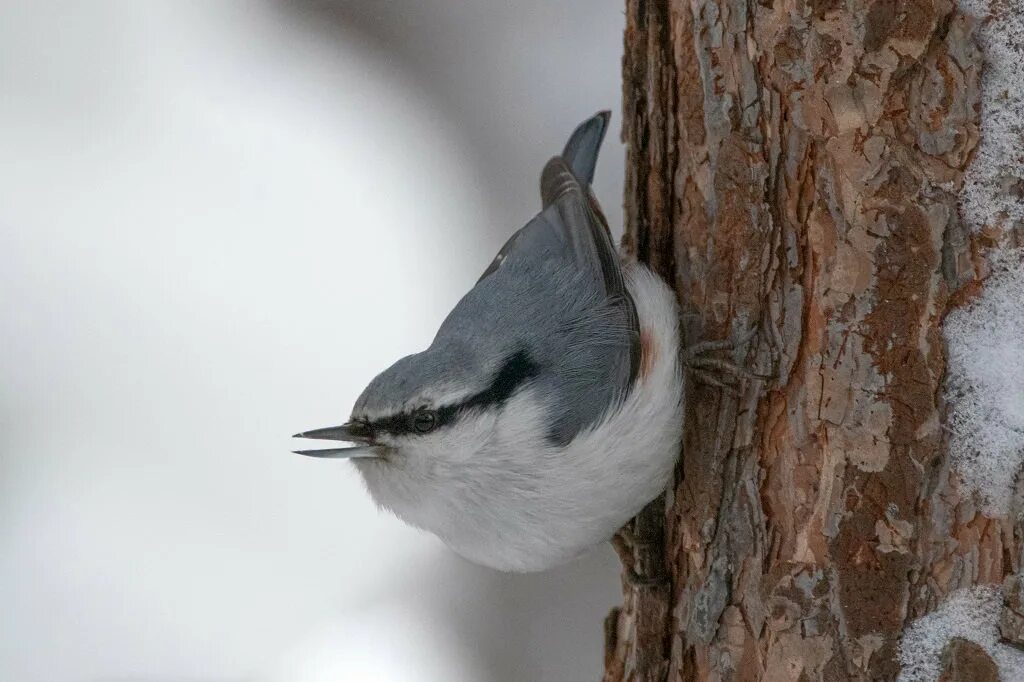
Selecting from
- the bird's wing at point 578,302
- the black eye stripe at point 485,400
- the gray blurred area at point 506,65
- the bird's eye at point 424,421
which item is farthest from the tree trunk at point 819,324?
the gray blurred area at point 506,65

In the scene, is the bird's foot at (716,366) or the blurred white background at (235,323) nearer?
the bird's foot at (716,366)

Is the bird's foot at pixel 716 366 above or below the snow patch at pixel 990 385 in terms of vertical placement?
above

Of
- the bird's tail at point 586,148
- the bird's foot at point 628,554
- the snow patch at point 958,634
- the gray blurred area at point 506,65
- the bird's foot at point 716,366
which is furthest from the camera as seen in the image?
the gray blurred area at point 506,65

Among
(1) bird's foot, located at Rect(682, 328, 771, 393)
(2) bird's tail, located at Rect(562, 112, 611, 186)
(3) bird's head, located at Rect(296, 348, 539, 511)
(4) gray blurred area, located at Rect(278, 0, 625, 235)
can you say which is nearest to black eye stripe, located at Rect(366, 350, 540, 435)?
(3) bird's head, located at Rect(296, 348, 539, 511)

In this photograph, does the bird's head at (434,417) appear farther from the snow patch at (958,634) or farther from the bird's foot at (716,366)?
the snow patch at (958,634)

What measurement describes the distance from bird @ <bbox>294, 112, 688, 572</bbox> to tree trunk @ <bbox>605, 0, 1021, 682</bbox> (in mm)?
87

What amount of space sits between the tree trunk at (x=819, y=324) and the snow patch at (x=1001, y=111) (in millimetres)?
19

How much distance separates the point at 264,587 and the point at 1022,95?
2424mm

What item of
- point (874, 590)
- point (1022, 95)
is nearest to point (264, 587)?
point (874, 590)

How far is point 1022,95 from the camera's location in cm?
119

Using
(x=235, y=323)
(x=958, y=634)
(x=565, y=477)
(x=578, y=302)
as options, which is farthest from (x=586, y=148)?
(x=235, y=323)

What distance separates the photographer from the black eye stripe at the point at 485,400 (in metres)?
1.54

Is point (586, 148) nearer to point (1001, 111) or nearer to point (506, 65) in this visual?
point (1001, 111)

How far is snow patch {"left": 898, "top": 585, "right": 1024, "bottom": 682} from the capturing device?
1184 mm
